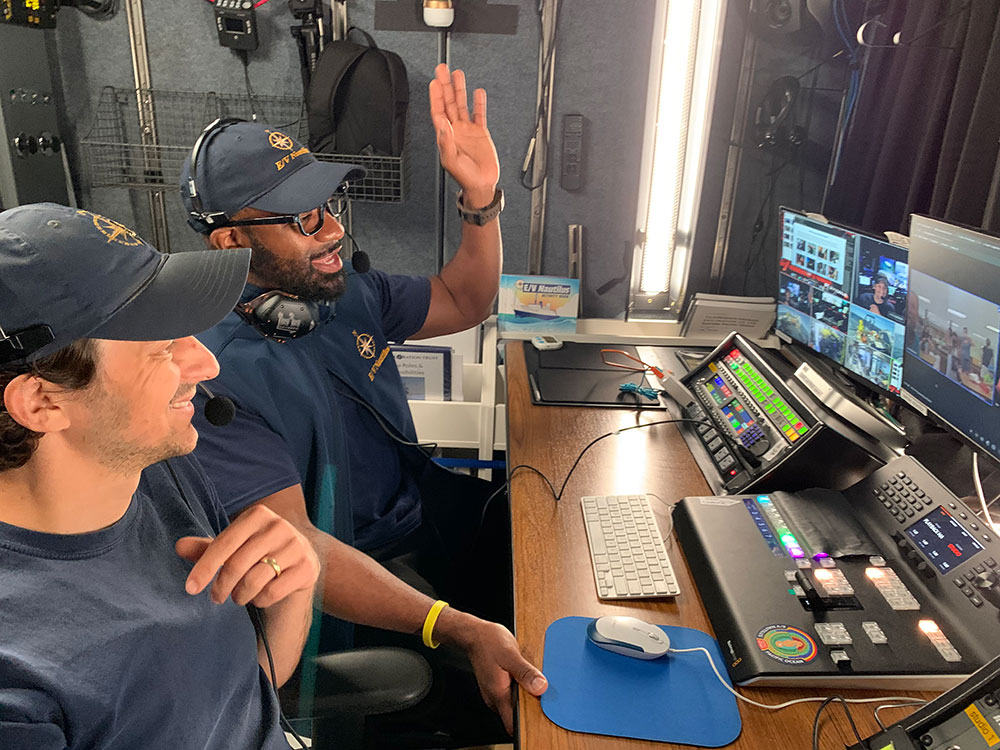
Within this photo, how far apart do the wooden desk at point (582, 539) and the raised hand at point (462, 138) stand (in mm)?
477

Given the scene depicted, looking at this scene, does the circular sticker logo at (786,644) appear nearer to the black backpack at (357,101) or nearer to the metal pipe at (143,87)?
the black backpack at (357,101)

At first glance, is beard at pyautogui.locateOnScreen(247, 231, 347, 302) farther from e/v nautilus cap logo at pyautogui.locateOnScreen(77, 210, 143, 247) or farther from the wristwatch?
e/v nautilus cap logo at pyautogui.locateOnScreen(77, 210, 143, 247)

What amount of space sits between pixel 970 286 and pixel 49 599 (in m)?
1.23

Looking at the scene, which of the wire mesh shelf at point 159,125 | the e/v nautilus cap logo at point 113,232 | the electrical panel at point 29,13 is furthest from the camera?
the wire mesh shelf at point 159,125

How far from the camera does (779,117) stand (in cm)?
203

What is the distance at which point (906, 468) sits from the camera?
1115 mm

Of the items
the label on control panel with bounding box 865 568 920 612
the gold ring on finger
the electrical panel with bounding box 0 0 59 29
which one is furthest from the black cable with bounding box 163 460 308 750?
the electrical panel with bounding box 0 0 59 29

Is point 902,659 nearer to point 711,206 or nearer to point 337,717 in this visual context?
point 337,717

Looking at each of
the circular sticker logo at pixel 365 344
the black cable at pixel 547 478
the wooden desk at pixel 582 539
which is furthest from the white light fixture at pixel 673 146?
the circular sticker logo at pixel 365 344

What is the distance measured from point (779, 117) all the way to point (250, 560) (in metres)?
1.87

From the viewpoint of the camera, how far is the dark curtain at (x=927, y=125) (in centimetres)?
A: 148

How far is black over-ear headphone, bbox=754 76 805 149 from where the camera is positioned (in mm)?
2021

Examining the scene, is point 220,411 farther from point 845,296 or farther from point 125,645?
point 845,296

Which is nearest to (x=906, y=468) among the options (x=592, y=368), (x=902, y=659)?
(x=902, y=659)
